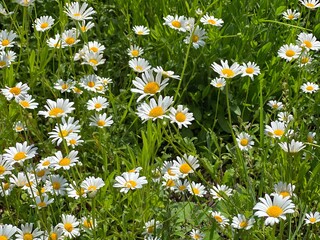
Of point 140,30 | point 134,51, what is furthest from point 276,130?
point 140,30

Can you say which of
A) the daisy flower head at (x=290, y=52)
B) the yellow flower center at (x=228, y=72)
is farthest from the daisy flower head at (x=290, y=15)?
the yellow flower center at (x=228, y=72)

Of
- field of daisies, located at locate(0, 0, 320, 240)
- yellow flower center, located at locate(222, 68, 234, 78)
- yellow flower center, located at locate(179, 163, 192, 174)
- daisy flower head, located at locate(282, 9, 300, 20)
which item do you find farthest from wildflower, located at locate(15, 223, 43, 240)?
daisy flower head, located at locate(282, 9, 300, 20)

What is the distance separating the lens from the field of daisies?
2311 millimetres

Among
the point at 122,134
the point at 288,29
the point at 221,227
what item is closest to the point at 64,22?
the point at 122,134

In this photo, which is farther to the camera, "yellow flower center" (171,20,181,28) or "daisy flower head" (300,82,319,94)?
"yellow flower center" (171,20,181,28)

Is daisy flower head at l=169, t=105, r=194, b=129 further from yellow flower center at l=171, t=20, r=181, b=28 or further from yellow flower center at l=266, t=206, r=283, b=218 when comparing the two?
yellow flower center at l=171, t=20, r=181, b=28

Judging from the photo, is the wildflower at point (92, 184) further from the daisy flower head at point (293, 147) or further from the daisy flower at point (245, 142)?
the daisy flower head at point (293, 147)

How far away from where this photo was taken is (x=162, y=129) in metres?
2.32

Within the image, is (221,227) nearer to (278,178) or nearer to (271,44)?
(278,178)

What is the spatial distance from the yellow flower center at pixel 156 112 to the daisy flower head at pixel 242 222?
0.42 metres

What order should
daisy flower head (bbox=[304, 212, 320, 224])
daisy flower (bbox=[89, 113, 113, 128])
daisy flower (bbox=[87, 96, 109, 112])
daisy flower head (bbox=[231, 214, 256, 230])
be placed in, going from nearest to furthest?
daisy flower head (bbox=[231, 214, 256, 230]) → daisy flower head (bbox=[304, 212, 320, 224]) → daisy flower (bbox=[89, 113, 113, 128]) → daisy flower (bbox=[87, 96, 109, 112])

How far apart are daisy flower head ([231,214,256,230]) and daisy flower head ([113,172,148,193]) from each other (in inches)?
13.1

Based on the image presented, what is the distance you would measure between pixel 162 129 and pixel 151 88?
0.16 meters

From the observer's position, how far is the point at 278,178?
8.45ft
